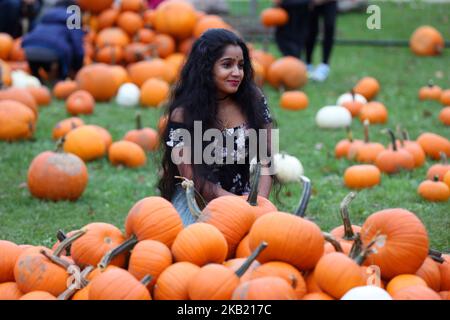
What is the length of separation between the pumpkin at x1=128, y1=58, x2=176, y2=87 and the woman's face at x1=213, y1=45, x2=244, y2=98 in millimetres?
5082

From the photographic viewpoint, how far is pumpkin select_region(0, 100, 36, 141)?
6703 millimetres

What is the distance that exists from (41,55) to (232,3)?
8.10m

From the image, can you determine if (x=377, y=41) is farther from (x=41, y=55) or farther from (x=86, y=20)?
(x=41, y=55)

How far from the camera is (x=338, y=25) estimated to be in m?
15.3

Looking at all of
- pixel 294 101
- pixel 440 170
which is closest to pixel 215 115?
pixel 440 170

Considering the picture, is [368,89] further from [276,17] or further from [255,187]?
[255,187]

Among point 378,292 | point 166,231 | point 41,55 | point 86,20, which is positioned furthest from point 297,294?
point 86,20

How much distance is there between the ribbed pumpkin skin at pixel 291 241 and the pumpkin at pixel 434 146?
148 inches

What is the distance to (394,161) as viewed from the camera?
5.85 meters

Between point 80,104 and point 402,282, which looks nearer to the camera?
point 402,282

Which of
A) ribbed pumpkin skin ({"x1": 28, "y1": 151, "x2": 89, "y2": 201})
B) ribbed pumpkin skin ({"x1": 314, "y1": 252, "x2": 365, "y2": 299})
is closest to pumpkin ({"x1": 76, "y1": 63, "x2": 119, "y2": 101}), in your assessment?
ribbed pumpkin skin ({"x1": 28, "y1": 151, "x2": 89, "y2": 201})

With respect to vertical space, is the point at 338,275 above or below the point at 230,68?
below

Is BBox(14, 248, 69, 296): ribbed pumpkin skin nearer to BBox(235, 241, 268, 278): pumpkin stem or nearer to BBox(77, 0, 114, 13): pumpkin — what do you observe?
BBox(235, 241, 268, 278): pumpkin stem

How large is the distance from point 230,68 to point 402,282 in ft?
5.61
